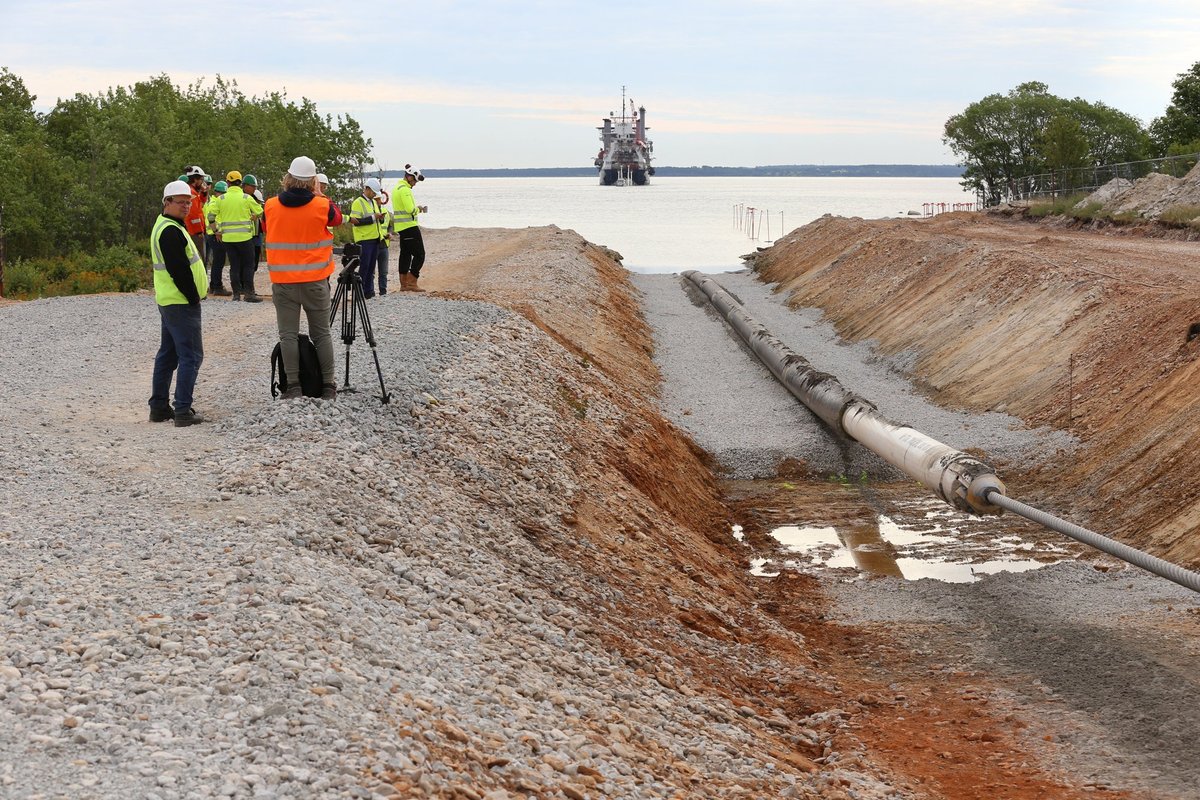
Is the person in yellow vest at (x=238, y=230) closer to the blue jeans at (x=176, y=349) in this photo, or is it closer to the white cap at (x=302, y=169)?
the blue jeans at (x=176, y=349)

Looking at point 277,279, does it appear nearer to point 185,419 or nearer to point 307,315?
point 307,315

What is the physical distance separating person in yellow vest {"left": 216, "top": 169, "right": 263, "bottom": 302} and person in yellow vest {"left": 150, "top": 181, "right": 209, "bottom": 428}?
10.5 m

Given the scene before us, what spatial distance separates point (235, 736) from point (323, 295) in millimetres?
6748

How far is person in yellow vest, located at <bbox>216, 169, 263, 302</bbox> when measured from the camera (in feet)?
73.2

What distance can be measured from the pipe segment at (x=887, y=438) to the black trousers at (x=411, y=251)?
7.58 metres

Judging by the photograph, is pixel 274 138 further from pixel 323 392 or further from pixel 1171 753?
pixel 1171 753

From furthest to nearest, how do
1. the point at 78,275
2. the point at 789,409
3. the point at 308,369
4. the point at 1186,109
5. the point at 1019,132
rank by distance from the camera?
1. the point at 1019,132
2. the point at 1186,109
3. the point at 78,275
4. the point at 789,409
5. the point at 308,369

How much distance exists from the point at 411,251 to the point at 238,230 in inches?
130

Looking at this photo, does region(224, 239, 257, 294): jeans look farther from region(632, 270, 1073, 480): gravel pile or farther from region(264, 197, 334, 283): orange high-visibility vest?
region(264, 197, 334, 283): orange high-visibility vest

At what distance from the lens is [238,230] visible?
22375 millimetres

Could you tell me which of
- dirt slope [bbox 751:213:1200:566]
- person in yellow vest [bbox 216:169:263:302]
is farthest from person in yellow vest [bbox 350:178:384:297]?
dirt slope [bbox 751:213:1200:566]

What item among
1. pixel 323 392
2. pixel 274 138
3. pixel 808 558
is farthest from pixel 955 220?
pixel 323 392

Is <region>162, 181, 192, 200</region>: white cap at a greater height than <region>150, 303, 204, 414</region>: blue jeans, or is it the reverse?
<region>162, 181, 192, 200</region>: white cap

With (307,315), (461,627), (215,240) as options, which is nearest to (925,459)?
(307,315)
